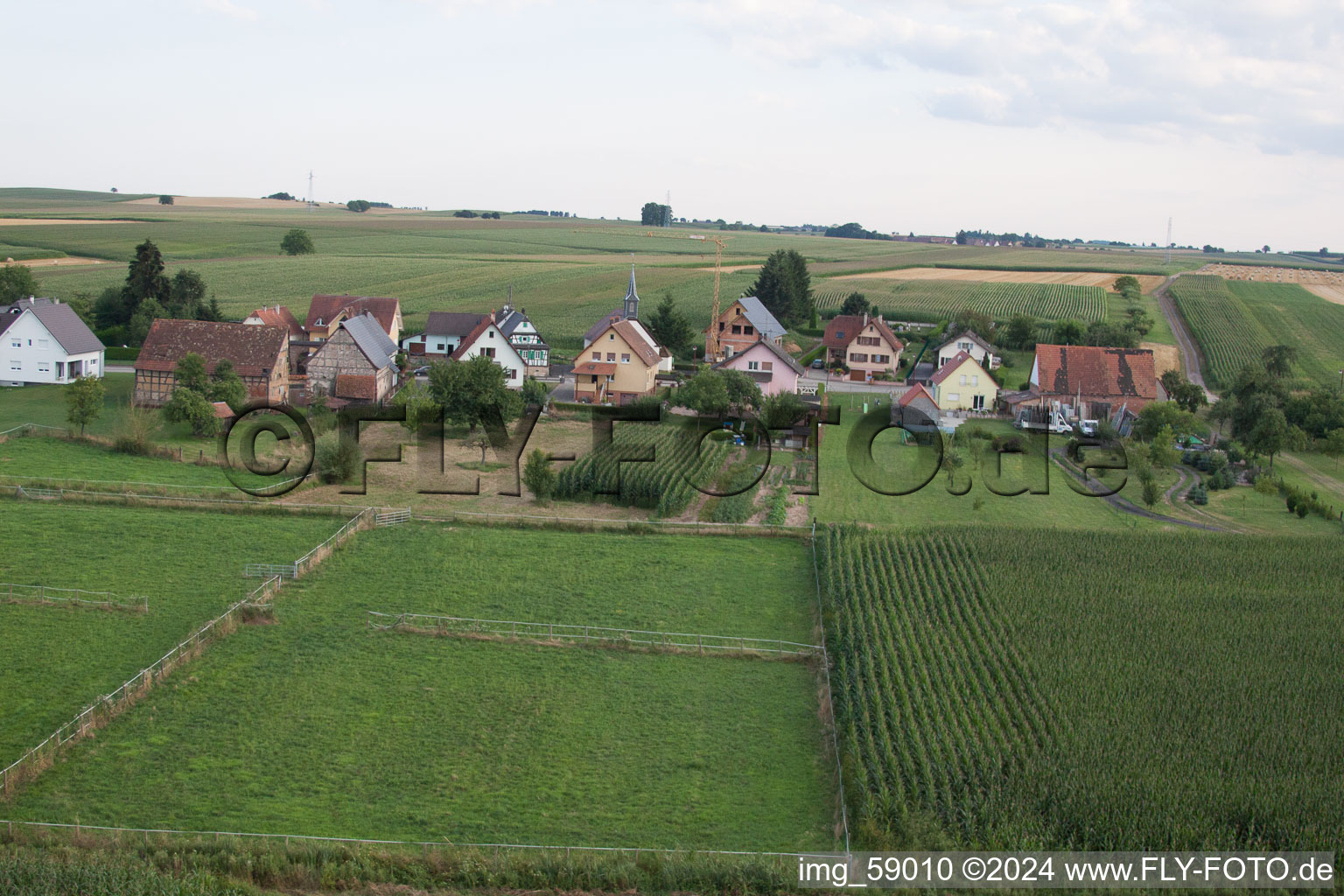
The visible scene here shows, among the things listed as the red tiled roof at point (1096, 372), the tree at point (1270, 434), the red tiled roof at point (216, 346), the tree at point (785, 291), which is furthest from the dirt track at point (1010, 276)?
the red tiled roof at point (216, 346)

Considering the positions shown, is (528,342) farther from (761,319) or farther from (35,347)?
(35,347)

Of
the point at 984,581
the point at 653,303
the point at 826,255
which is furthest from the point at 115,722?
the point at 826,255

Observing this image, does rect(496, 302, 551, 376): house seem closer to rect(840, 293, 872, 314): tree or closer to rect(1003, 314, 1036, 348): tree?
rect(840, 293, 872, 314): tree

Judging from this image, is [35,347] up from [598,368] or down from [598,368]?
up

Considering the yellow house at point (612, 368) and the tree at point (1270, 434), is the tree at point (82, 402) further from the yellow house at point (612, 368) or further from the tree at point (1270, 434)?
the tree at point (1270, 434)

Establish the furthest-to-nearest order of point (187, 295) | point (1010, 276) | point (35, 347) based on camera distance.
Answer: point (1010, 276), point (187, 295), point (35, 347)

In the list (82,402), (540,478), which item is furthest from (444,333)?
(540,478)

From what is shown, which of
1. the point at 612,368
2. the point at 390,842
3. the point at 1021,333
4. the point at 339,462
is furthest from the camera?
the point at 1021,333
